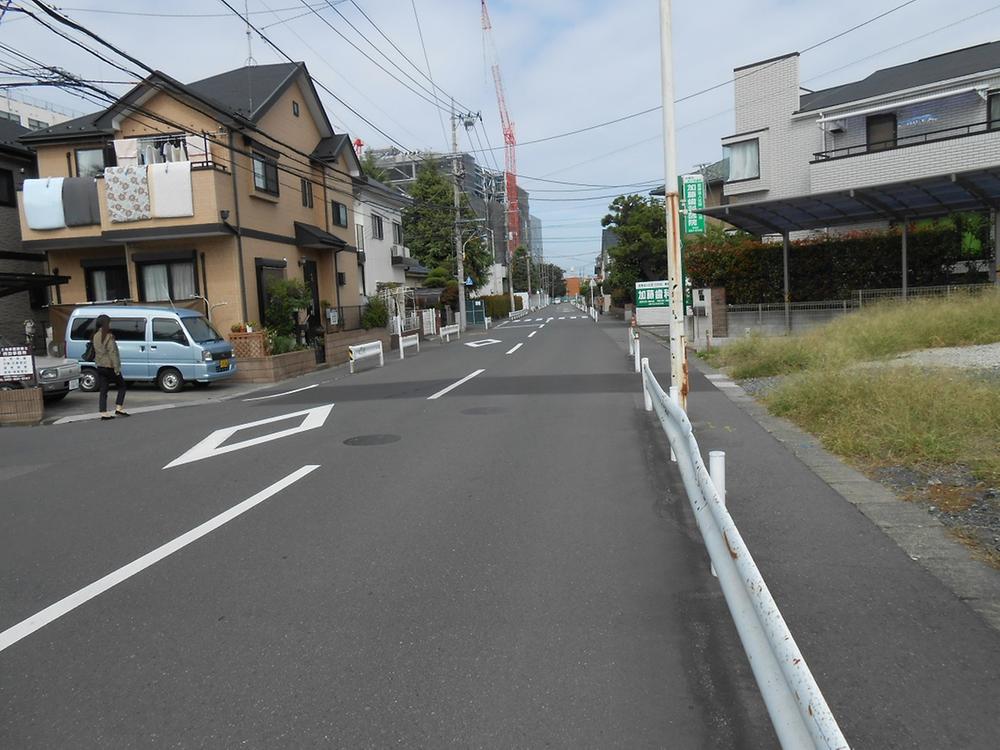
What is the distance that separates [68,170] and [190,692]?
24.4 m

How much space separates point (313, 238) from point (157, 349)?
9884 mm

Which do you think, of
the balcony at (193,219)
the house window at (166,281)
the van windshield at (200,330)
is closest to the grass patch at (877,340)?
the van windshield at (200,330)

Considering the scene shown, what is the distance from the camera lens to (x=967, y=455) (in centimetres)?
696

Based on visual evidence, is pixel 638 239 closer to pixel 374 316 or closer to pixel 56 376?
pixel 374 316

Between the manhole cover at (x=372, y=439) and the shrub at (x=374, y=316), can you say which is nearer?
the manhole cover at (x=372, y=439)

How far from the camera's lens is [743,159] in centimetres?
3372

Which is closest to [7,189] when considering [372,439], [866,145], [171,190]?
[171,190]

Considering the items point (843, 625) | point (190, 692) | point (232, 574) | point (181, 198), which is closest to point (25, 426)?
point (181, 198)

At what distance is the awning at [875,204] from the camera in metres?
19.0

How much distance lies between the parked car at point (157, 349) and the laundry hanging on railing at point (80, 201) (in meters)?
5.09

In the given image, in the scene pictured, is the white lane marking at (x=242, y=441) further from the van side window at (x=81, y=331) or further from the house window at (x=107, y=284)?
the house window at (x=107, y=284)

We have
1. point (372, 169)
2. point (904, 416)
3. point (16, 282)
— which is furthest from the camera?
point (372, 169)

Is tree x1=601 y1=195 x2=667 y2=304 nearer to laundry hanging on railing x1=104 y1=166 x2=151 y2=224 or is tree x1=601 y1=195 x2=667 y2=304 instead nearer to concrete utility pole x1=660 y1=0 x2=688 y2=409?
laundry hanging on railing x1=104 y1=166 x2=151 y2=224

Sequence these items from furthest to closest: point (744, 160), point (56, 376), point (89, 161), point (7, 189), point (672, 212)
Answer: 1. point (744, 160)
2. point (7, 189)
3. point (89, 161)
4. point (56, 376)
5. point (672, 212)
